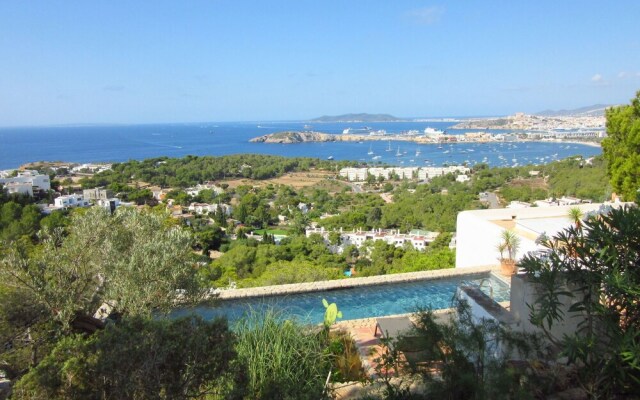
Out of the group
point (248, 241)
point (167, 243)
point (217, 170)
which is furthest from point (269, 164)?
point (167, 243)

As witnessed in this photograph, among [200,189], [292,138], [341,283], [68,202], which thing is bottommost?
[200,189]

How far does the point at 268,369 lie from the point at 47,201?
3014cm

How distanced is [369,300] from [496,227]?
3246 mm

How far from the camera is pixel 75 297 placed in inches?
126

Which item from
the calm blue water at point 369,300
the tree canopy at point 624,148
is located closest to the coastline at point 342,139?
the tree canopy at point 624,148

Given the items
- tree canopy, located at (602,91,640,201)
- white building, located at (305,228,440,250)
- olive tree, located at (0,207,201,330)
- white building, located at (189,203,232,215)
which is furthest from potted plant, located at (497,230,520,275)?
white building, located at (189,203,232,215)

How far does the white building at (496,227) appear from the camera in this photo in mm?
7766

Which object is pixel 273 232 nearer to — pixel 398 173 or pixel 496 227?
pixel 496 227

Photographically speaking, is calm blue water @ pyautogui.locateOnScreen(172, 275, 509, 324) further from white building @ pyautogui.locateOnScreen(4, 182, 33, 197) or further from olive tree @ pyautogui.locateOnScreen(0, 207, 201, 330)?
white building @ pyautogui.locateOnScreen(4, 182, 33, 197)

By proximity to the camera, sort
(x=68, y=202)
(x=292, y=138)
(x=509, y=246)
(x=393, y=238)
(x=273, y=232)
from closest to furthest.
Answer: (x=509, y=246), (x=393, y=238), (x=68, y=202), (x=273, y=232), (x=292, y=138)

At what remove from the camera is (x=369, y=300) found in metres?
6.42

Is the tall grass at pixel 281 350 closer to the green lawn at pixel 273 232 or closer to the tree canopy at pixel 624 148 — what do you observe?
the tree canopy at pixel 624 148

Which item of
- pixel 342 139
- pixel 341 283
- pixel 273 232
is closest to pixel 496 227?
pixel 341 283

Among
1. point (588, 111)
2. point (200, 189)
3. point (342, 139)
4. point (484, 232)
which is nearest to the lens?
point (484, 232)
